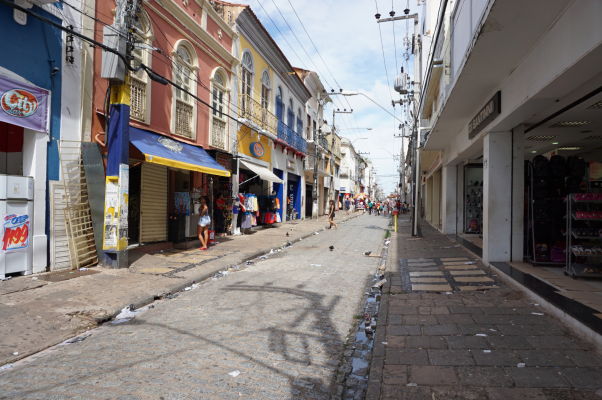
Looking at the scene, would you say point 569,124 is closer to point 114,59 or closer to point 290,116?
point 114,59

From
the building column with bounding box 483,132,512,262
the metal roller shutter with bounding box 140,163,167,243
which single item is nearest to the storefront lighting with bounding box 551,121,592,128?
the building column with bounding box 483,132,512,262

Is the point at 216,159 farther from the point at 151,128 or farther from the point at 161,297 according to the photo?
the point at 161,297

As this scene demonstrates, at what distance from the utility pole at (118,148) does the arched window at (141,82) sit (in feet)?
5.47

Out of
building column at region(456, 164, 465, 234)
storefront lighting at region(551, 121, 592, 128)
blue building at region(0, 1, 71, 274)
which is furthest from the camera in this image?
building column at region(456, 164, 465, 234)

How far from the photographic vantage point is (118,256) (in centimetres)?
796

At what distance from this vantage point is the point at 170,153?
9.86 metres

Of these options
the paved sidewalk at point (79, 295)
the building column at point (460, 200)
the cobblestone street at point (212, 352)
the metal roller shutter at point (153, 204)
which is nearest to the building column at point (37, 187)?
the paved sidewalk at point (79, 295)

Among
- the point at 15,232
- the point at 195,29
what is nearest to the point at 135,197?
A: the point at 15,232

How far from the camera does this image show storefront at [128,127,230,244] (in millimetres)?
Answer: 9500

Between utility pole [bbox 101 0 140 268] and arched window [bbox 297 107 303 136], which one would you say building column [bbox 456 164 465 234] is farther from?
arched window [bbox 297 107 303 136]

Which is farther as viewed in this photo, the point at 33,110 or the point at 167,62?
the point at 167,62

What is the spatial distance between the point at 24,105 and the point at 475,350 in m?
7.76

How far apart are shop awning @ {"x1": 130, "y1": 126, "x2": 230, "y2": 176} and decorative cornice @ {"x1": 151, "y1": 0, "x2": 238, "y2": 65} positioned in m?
3.47

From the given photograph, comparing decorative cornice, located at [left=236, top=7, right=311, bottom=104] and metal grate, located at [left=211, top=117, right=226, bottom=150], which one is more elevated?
decorative cornice, located at [left=236, top=7, right=311, bottom=104]
